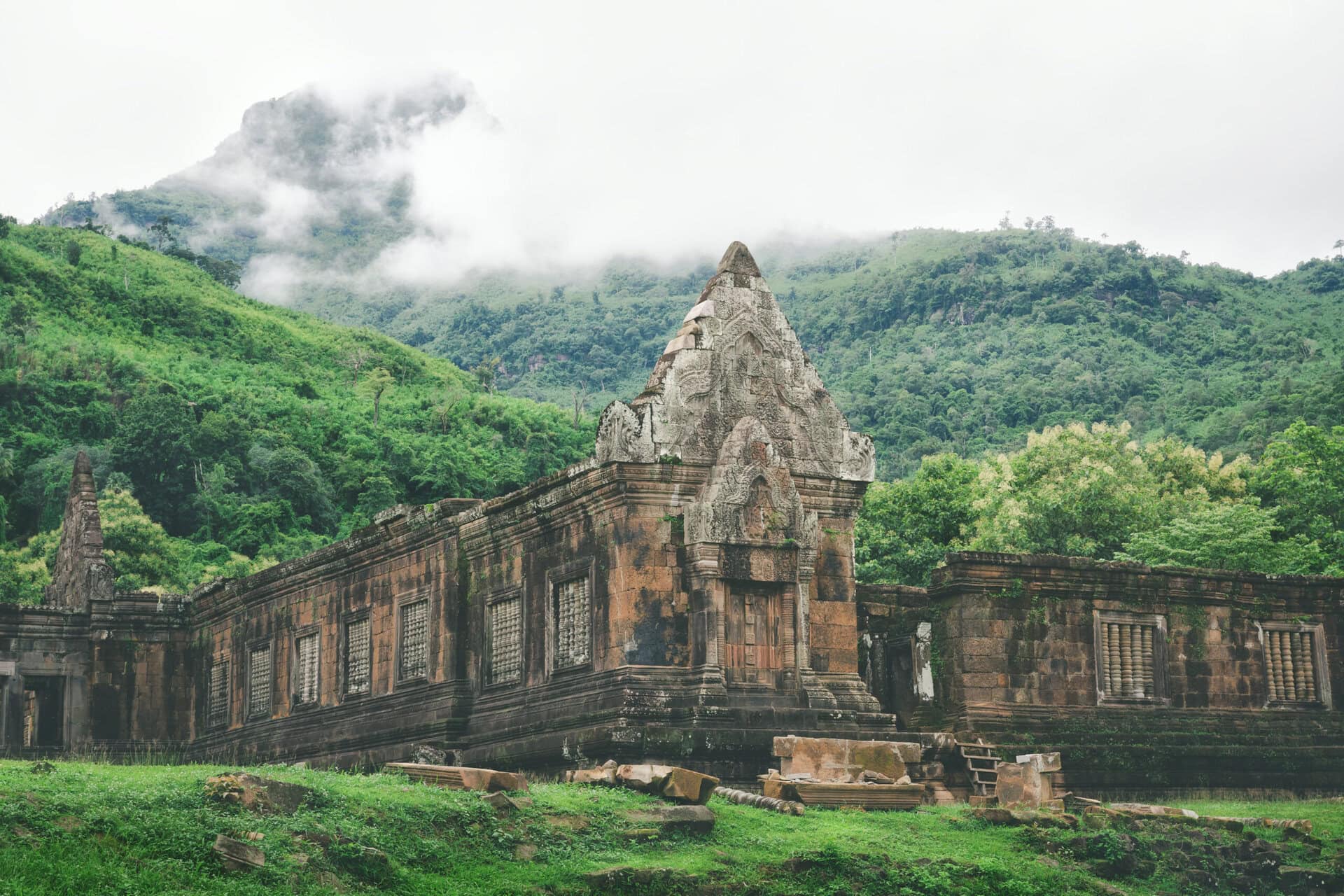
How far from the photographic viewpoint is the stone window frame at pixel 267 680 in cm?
3428

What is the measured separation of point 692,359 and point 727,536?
2772 millimetres

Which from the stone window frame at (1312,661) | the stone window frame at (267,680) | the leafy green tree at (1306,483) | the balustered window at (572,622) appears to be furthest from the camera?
the leafy green tree at (1306,483)

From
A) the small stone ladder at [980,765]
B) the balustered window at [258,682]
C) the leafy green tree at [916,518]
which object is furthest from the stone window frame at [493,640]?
the leafy green tree at [916,518]

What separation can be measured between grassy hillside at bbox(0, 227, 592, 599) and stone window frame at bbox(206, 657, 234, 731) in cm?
1883

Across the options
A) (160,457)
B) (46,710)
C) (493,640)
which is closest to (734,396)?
(493,640)

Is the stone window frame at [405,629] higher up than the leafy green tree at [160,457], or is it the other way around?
the leafy green tree at [160,457]

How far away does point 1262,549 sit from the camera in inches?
1713

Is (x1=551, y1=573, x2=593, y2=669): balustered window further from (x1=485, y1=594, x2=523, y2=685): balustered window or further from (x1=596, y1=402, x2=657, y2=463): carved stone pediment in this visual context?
(x1=596, y1=402, x2=657, y2=463): carved stone pediment

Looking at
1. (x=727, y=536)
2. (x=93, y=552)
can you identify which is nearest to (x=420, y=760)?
(x=727, y=536)

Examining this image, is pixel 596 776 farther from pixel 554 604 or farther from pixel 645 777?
pixel 554 604

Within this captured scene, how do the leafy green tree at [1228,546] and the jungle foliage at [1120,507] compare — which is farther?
the jungle foliage at [1120,507]

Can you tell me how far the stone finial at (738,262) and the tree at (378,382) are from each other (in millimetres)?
65856

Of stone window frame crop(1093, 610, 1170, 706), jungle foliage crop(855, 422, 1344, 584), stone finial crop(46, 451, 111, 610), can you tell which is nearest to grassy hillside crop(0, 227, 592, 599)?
stone finial crop(46, 451, 111, 610)

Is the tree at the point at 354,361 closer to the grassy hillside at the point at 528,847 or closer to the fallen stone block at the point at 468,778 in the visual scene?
the grassy hillside at the point at 528,847
